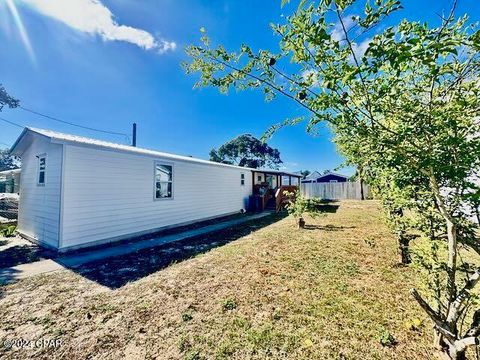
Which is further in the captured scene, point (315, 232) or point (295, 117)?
point (315, 232)

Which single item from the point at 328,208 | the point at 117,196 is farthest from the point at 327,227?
the point at 117,196

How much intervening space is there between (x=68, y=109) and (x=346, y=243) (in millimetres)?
22378

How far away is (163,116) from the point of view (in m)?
17.4

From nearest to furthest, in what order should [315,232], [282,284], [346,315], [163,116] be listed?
[346,315], [282,284], [315,232], [163,116]

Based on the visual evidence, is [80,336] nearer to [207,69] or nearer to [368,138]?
[207,69]

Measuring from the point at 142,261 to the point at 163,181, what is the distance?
13.3ft

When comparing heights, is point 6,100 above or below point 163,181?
above

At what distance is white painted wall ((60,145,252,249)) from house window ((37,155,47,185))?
5.65ft

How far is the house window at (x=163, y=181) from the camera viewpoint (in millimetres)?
8406

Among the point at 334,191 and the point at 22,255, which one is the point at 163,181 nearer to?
the point at 22,255

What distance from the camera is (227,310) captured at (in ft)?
9.88

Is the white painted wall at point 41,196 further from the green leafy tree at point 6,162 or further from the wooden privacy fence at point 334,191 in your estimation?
the green leafy tree at point 6,162

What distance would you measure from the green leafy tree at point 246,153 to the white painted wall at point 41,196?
26727 mm

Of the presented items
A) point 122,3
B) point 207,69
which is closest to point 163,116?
point 122,3
